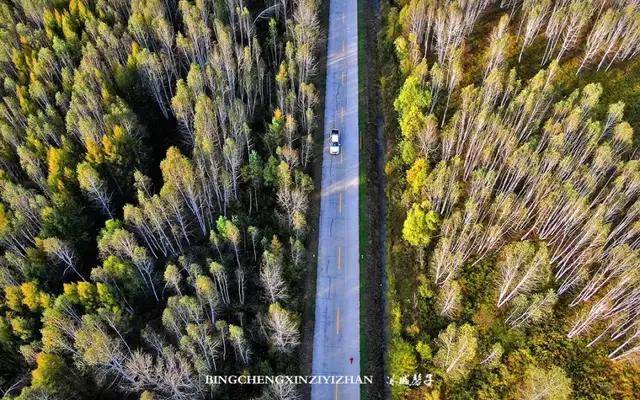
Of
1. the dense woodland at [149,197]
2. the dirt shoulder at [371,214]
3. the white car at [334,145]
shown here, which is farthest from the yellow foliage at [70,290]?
the white car at [334,145]

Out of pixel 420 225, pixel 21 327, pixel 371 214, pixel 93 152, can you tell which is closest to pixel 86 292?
pixel 21 327

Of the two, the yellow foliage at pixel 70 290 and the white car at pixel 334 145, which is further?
the white car at pixel 334 145

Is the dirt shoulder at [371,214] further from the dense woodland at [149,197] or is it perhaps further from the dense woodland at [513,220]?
the dense woodland at [149,197]

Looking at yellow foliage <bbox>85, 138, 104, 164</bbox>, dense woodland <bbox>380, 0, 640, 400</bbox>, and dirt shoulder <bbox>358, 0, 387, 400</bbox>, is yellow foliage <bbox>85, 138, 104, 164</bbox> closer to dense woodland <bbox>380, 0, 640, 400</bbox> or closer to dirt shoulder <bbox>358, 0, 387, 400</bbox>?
dirt shoulder <bbox>358, 0, 387, 400</bbox>

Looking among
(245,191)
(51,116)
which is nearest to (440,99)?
(245,191)

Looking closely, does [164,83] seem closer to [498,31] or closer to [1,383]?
[1,383]

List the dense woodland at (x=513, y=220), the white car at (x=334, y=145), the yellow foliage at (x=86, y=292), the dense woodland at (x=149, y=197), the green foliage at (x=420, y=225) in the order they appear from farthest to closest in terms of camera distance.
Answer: the white car at (x=334, y=145) → the green foliage at (x=420, y=225) → the dense woodland at (x=513, y=220) → the yellow foliage at (x=86, y=292) → the dense woodland at (x=149, y=197)

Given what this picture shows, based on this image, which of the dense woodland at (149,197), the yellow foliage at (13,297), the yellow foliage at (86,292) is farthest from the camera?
the yellow foliage at (13,297)
